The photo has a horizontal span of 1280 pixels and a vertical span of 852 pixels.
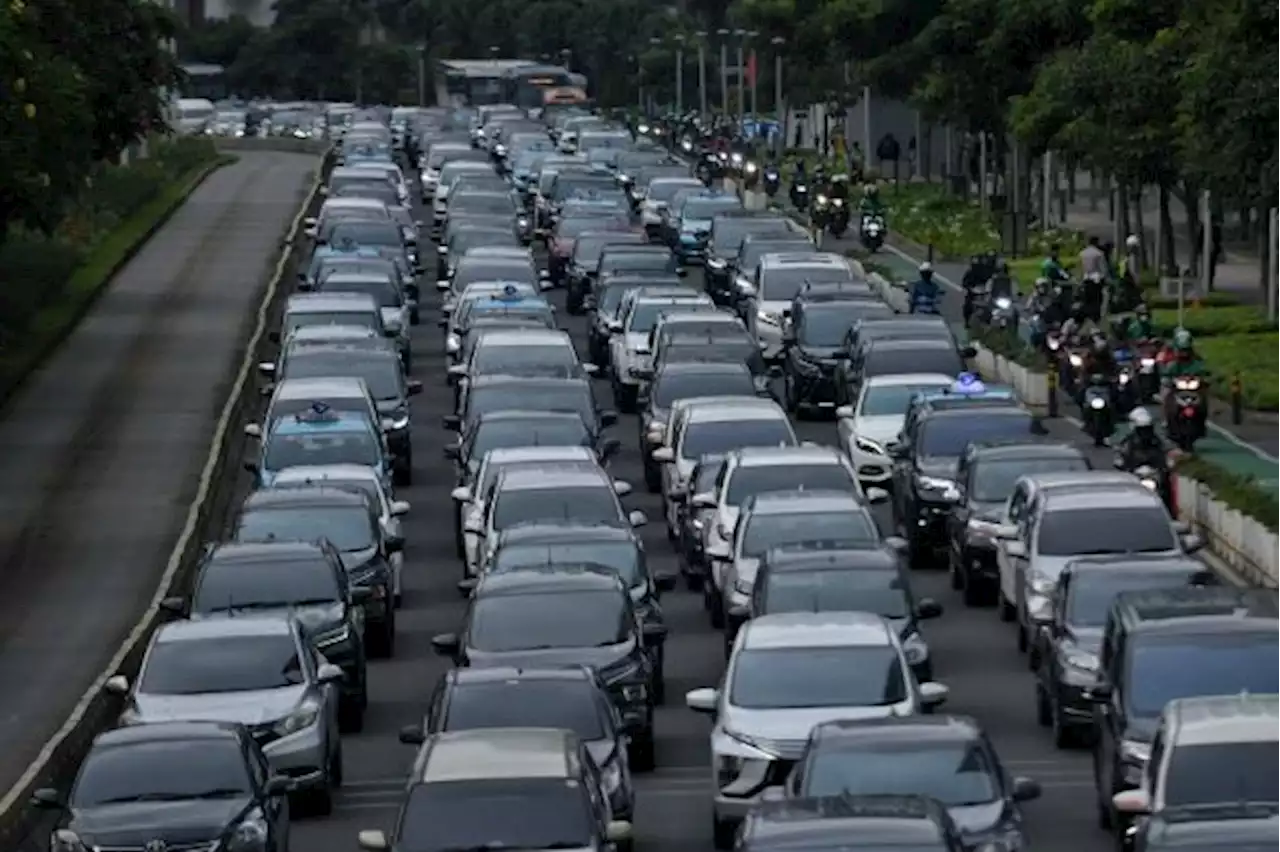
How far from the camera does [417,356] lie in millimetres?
60781

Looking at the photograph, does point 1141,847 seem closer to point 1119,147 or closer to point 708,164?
point 1119,147

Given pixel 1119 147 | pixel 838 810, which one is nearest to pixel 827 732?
pixel 838 810

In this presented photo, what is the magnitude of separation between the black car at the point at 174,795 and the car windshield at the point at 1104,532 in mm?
9649

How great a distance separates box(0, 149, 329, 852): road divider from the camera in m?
26.2

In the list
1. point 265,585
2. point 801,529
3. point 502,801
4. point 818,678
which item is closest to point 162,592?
point 265,585

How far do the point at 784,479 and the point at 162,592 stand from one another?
5915 millimetres

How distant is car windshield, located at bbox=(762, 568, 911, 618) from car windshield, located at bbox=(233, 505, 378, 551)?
18.1 ft

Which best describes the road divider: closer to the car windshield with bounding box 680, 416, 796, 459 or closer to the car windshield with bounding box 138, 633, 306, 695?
the car windshield with bounding box 138, 633, 306, 695

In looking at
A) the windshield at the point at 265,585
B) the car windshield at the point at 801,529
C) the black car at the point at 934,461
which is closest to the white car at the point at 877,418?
the black car at the point at 934,461

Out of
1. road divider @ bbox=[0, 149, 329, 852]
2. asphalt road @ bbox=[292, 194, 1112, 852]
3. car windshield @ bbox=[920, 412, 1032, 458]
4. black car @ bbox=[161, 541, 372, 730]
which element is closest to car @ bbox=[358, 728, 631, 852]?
asphalt road @ bbox=[292, 194, 1112, 852]

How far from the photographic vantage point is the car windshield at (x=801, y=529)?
33.8 metres

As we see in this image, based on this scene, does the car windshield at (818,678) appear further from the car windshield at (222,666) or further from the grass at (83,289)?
the grass at (83,289)

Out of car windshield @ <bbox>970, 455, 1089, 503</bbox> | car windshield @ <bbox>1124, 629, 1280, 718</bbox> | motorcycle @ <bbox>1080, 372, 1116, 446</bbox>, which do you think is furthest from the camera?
motorcycle @ <bbox>1080, 372, 1116, 446</bbox>

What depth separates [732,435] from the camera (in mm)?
41219
